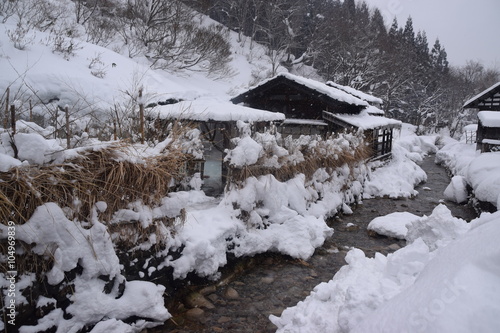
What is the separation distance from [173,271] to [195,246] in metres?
0.47

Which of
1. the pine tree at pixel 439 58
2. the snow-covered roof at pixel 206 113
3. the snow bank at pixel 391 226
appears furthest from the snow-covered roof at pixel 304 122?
the pine tree at pixel 439 58

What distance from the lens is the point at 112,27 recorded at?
889 inches

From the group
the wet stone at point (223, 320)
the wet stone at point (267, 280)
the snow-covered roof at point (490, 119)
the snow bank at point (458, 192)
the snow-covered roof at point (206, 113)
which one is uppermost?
the snow-covered roof at point (490, 119)

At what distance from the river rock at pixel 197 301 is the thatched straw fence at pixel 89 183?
5.21ft

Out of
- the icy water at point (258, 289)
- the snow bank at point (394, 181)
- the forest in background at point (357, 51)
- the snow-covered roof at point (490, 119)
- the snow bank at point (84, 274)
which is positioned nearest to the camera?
the snow bank at point (84, 274)

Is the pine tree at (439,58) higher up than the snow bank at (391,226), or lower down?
higher up

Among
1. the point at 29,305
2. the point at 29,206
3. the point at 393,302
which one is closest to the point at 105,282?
the point at 29,305

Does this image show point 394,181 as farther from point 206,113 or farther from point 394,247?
point 206,113

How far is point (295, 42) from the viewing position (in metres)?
37.3

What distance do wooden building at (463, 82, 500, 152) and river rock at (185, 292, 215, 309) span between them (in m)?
19.9

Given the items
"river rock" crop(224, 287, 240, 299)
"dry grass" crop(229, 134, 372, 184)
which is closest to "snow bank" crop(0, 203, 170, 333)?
"river rock" crop(224, 287, 240, 299)

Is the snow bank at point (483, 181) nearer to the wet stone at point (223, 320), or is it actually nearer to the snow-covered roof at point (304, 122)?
the snow-covered roof at point (304, 122)

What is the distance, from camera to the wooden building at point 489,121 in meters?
17.9

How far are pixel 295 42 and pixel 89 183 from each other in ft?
125
